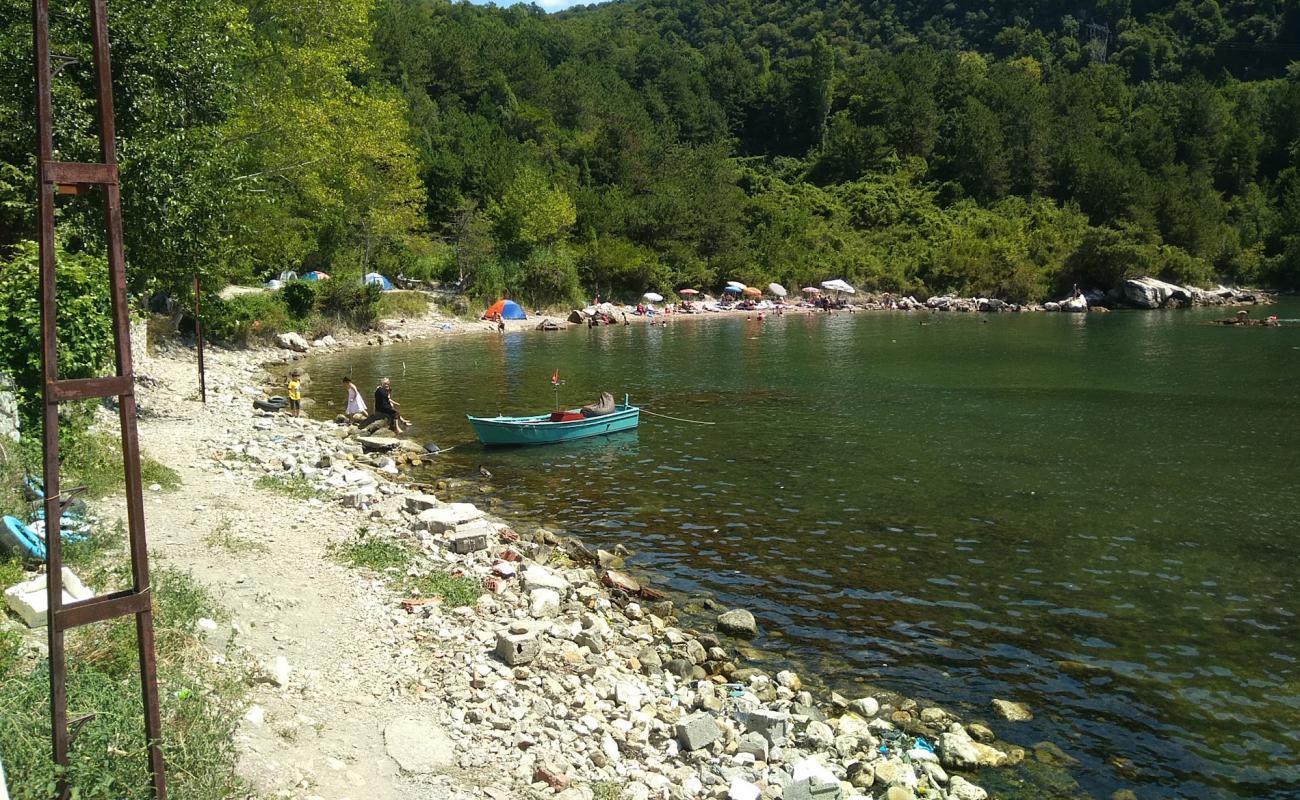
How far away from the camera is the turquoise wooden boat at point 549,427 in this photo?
2572 centimetres

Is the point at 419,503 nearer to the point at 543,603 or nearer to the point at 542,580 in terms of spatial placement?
the point at 542,580

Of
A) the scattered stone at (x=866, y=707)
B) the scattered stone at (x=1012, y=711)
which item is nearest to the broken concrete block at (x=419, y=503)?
the scattered stone at (x=866, y=707)

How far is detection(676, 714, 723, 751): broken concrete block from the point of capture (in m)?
9.34

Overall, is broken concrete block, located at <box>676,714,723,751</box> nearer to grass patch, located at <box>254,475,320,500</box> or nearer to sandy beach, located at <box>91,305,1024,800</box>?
sandy beach, located at <box>91,305,1024,800</box>

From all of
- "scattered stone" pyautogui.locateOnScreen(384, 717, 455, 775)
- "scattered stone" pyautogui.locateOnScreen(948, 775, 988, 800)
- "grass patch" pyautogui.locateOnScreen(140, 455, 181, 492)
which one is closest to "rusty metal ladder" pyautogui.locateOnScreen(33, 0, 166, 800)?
"scattered stone" pyautogui.locateOnScreen(384, 717, 455, 775)

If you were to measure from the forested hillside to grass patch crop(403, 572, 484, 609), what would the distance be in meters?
13.2

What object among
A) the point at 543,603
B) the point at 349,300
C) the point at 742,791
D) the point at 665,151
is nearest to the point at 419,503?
the point at 543,603

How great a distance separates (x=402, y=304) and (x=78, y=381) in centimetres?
6136

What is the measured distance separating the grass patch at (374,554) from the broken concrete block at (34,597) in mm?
4845

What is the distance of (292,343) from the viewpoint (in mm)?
47875

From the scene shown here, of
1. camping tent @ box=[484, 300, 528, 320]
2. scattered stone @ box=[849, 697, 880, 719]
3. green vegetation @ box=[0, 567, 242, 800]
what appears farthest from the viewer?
camping tent @ box=[484, 300, 528, 320]

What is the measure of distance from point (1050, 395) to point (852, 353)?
17.1 metres

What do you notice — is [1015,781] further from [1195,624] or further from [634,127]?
[634,127]

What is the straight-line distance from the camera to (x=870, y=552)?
16875 mm
